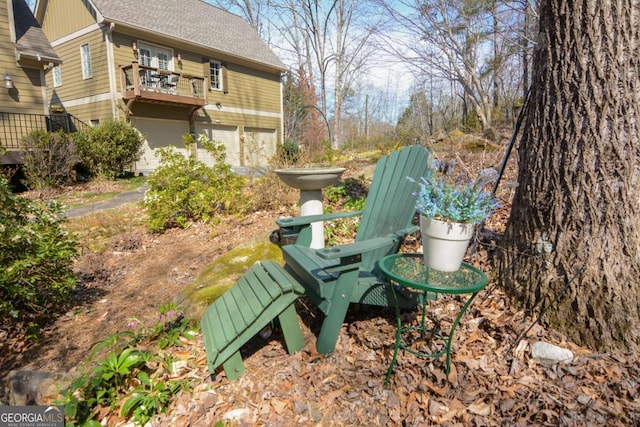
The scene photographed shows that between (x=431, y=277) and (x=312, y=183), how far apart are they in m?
1.53

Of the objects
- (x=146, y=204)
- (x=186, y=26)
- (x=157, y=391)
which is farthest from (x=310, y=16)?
(x=157, y=391)

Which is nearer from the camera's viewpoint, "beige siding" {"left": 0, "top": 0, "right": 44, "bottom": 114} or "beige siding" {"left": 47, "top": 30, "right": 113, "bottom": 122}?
"beige siding" {"left": 0, "top": 0, "right": 44, "bottom": 114}

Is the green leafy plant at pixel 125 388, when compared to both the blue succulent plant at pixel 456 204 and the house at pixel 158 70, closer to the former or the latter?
the blue succulent plant at pixel 456 204

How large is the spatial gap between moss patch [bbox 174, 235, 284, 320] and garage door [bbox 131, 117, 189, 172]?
25.4ft

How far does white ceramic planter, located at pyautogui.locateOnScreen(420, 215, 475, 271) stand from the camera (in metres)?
1.52

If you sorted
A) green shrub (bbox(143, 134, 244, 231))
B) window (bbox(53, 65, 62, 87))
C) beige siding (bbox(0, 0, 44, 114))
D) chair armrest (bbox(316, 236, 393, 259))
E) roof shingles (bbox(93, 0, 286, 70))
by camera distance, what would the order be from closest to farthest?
1. chair armrest (bbox(316, 236, 393, 259))
2. green shrub (bbox(143, 134, 244, 231))
3. beige siding (bbox(0, 0, 44, 114))
4. roof shingles (bbox(93, 0, 286, 70))
5. window (bbox(53, 65, 62, 87))

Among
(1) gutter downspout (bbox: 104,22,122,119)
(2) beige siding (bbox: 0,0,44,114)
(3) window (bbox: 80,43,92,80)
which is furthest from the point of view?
(3) window (bbox: 80,43,92,80)

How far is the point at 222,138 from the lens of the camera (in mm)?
12383

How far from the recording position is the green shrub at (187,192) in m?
4.14

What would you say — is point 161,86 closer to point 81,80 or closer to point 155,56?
point 155,56

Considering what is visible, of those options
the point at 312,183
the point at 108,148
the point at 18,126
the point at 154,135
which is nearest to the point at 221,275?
the point at 312,183

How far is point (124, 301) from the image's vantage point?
274cm

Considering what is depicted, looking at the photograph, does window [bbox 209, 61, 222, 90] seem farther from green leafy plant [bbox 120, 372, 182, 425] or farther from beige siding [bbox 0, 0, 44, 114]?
green leafy plant [bbox 120, 372, 182, 425]

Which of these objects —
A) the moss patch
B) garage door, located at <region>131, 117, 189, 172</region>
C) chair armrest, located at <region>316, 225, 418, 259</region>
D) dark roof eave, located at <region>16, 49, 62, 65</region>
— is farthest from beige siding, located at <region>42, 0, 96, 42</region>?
chair armrest, located at <region>316, 225, 418, 259</region>
